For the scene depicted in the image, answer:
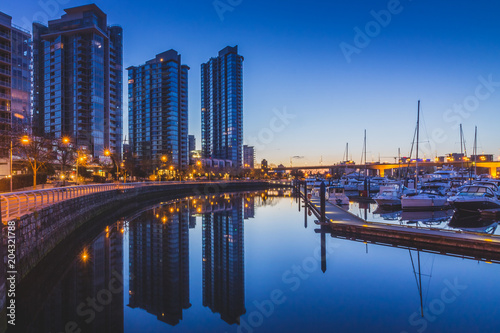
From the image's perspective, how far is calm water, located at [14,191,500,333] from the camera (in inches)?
334

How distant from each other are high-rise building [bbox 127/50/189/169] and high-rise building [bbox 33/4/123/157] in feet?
78.9

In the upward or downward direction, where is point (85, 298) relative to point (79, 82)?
downward

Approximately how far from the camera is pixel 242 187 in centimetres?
9369

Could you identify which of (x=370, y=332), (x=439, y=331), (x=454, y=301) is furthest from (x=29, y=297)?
(x=454, y=301)

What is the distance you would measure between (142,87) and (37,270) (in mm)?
124024

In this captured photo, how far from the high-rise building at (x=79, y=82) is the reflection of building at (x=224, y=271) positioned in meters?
75.5

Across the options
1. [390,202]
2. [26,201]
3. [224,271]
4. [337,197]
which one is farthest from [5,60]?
[390,202]

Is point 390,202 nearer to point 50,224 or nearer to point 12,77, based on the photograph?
point 50,224

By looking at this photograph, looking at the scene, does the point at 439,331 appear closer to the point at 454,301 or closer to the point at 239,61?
the point at 454,301

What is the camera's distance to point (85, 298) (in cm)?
A: 981
